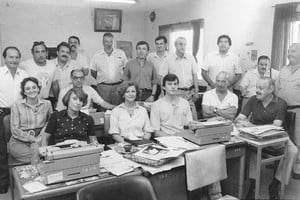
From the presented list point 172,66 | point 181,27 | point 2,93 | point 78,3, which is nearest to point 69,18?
point 78,3

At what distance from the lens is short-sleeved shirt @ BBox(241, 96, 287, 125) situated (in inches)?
123

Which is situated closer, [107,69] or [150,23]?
[107,69]

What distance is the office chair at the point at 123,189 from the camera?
1.47 meters

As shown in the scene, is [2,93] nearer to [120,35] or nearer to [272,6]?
[272,6]

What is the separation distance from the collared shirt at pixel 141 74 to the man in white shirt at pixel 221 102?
3.87 feet

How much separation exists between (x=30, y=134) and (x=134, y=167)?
4.96 feet

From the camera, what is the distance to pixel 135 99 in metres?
3.12

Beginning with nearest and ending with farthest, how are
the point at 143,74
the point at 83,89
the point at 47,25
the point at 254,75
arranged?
1. the point at 83,89
2. the point at 254,75
3. the point at 143,74
4. the point at 47,25

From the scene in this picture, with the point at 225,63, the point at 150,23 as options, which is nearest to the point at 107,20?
the point at 150,23

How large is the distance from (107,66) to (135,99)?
202 cm

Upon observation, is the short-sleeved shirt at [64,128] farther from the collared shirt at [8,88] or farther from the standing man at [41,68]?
the standing man at [41,68]

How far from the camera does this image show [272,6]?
14.3 feet

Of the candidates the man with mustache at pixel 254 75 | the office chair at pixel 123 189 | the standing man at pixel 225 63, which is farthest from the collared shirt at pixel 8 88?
the man with mustache at pixel 254 75

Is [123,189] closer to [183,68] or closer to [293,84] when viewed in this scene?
[293,84]
